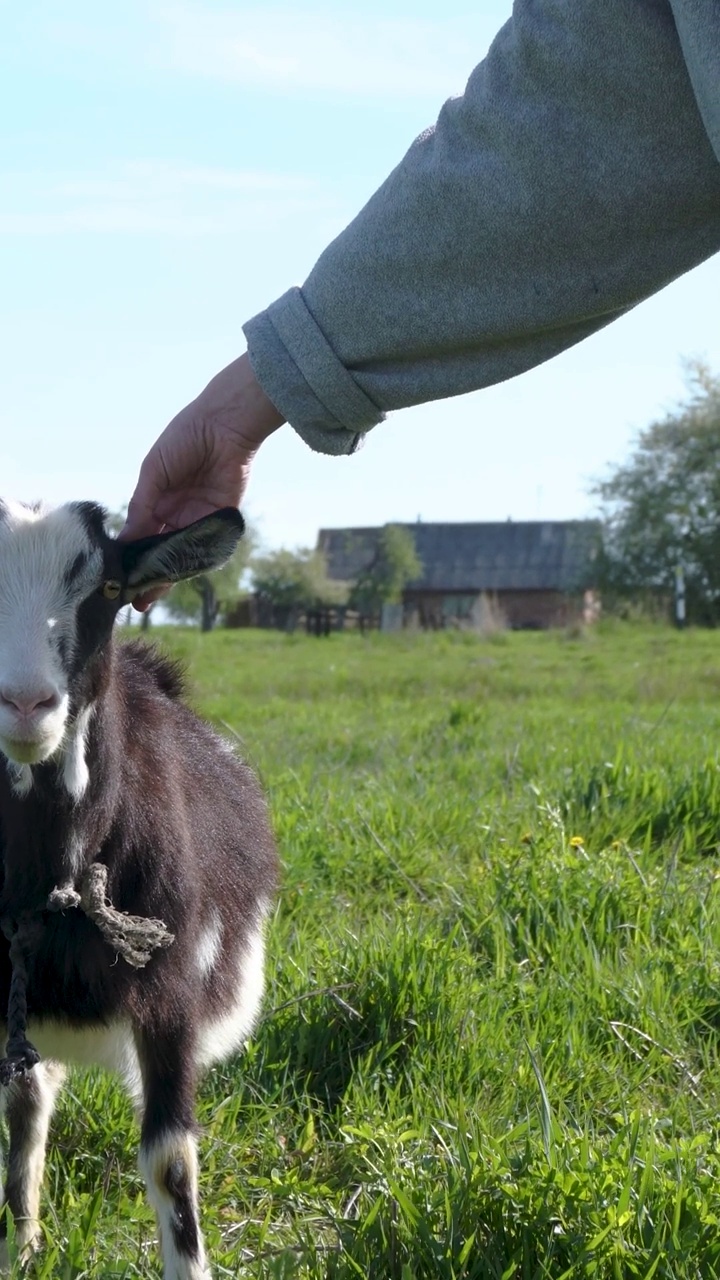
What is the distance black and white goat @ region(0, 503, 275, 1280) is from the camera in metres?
2.69

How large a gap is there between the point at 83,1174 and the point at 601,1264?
1288 millimetres

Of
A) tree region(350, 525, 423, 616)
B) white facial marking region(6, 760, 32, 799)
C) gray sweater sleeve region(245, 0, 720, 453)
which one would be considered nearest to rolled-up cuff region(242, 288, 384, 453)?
gray sweater sleeve region(245, 0, 720, 453)

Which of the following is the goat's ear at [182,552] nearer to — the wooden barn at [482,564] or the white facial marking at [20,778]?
the white facial marking at [20,778]

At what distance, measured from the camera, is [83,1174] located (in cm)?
311

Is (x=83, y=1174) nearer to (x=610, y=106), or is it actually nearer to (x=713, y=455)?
(x=610, y=106)

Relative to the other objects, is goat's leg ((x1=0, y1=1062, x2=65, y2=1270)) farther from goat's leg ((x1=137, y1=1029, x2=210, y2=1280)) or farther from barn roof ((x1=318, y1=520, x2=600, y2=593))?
barn roof ((x1=318, y1=520, x2=600, y2=593))

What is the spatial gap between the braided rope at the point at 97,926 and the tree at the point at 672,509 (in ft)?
145

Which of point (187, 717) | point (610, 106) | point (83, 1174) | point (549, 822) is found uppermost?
point (610, 106)

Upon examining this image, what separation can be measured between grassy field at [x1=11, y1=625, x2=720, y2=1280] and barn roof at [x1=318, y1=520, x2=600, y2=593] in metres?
59.5

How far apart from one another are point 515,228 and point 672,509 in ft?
154

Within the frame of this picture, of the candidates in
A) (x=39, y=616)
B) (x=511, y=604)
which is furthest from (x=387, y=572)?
(x=39, y=616)

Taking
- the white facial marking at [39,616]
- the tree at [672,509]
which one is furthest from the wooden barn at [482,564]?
the white facial marking at [39,616]

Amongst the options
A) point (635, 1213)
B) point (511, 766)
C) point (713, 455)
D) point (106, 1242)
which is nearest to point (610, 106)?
point (635, 1213)

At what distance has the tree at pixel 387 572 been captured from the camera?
61438 mm
